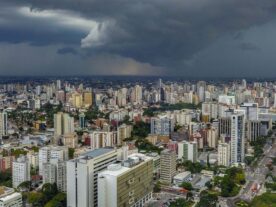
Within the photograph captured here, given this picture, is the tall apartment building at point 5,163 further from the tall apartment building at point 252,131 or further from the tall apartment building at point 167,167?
the tall apartment building at point 252,131

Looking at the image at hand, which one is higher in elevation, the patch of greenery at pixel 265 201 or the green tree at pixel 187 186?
the patch of greenery at pixel 265 201

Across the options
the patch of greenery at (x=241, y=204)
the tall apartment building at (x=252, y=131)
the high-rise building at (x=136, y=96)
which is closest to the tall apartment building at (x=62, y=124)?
the tall apartment building at (x=252, y=131)

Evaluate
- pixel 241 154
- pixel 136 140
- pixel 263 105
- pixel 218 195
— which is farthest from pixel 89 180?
pixel 263 105

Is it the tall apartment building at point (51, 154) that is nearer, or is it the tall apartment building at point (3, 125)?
the tall apartment building at point (51, 154)

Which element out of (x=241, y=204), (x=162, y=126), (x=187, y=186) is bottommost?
(x=241, y=204)

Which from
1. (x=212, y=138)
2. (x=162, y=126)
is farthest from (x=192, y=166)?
(x=162, y=126)

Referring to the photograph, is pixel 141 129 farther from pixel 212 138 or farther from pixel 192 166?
pixel 192 166

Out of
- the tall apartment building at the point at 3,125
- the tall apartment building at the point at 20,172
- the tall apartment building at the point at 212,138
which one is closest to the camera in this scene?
the tall apartment building at the point at 20,172
